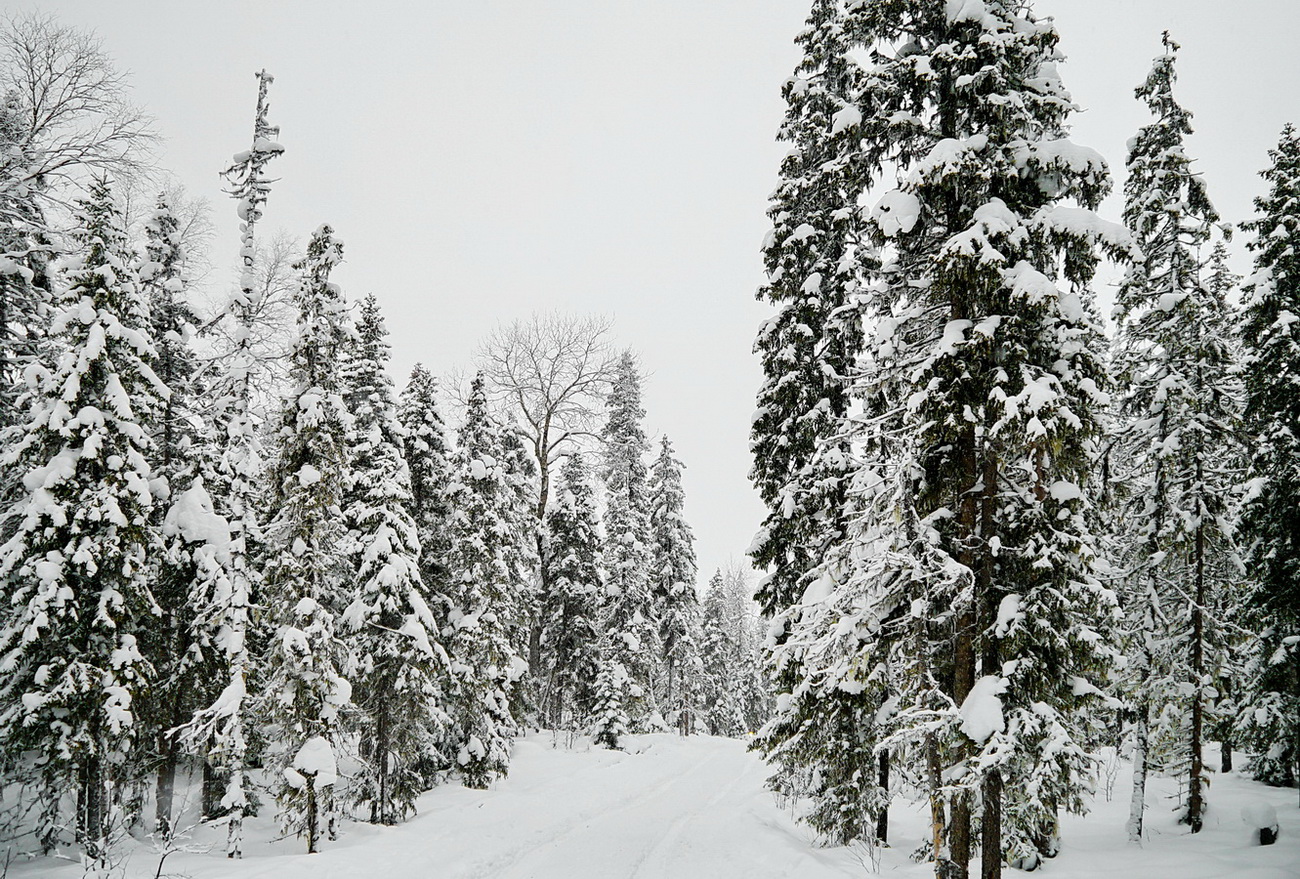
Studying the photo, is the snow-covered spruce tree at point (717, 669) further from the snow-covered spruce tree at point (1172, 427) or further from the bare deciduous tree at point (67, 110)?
the bare deciduous tree at point (67, 110)

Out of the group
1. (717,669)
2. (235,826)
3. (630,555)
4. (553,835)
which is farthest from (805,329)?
(717,669)

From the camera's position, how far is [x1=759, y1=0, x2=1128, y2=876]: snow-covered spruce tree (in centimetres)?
897

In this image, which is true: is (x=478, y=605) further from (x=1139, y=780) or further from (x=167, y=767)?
(x=1139, y=780)

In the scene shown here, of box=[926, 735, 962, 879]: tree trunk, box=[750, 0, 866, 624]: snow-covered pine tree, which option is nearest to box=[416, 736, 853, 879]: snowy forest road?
box=[926, 735, 962, 879]: tree trunk

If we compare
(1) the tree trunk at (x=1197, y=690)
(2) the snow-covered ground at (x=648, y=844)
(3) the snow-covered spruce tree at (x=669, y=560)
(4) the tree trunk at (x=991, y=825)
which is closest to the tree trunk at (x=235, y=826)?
(2) the snow-covered ground at (x=648, y=844)

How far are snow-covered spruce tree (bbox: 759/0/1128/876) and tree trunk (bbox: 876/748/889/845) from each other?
344 cm

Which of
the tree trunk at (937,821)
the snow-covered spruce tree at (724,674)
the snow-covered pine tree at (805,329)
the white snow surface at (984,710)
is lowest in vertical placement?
the snow-covered spruce tree at (724,674)

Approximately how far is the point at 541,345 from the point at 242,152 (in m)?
14.0

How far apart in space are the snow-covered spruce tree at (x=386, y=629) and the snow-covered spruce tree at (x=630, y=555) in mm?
15198

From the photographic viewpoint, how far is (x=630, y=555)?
35.7 m

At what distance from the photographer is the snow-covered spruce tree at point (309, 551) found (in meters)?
13.8

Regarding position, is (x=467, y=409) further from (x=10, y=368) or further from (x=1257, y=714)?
(x=1257, y=714)

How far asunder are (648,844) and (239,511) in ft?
37.2

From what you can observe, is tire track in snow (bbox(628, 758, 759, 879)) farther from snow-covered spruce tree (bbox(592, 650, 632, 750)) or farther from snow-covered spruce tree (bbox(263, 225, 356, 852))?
snow-covered spruce tree (bbox(592, 650, 632, 750))
